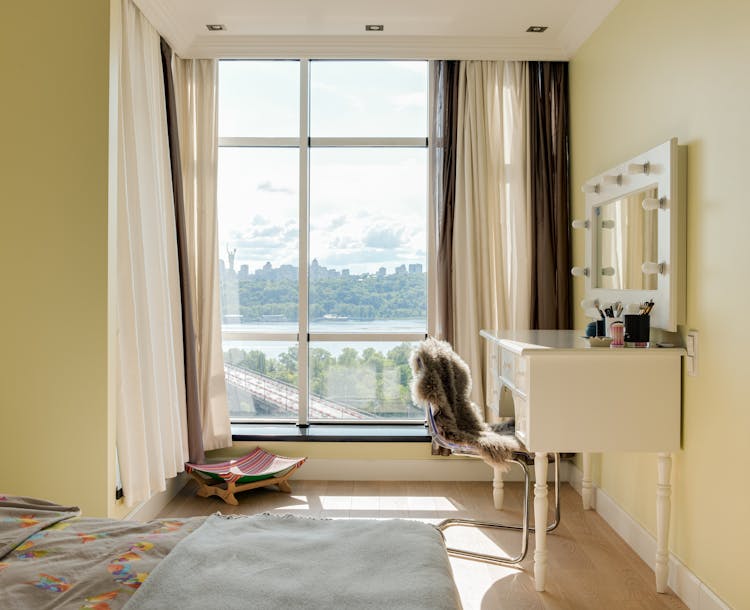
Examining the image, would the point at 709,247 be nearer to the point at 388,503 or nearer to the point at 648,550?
the point at 648,550

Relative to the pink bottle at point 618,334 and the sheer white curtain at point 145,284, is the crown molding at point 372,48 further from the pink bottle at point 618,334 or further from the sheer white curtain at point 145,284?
the pink bottle at point 618,334

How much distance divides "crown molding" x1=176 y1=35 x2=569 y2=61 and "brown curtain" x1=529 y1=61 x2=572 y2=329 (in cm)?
17

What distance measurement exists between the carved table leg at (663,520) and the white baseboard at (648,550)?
0.05 metres

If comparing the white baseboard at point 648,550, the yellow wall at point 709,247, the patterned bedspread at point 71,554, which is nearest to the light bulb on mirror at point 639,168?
the yellow wall at point 709,247

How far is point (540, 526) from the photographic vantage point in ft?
8.99

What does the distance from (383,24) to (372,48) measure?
0.25 metres

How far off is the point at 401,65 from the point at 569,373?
8.48 feet

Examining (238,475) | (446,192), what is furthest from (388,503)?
(446,192)

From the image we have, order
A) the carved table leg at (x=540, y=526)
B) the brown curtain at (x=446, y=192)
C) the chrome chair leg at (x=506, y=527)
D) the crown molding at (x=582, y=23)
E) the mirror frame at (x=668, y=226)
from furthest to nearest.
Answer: the brown curtain at (x=446, y=192) → the crown molding at (x=582, y=23) → the chrome chair leg at (x=506, y=527) → the carved table leg at (x=540, y=526) → the mirror frame at (x=668, y=226)

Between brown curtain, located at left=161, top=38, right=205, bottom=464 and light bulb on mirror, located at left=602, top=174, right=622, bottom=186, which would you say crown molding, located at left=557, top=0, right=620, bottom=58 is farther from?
brown curtain, located at left=161, top=38, right=205, bottom=464

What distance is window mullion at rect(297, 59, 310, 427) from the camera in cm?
435

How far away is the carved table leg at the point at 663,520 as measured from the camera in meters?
2.64

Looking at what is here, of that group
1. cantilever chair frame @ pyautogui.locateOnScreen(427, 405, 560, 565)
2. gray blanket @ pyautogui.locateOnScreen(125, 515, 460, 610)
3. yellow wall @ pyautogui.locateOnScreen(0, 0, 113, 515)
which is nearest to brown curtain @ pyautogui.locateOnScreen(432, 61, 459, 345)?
cantilever chair frame @ pyautogui.locateOnScreen(427, 405, 560, 565)

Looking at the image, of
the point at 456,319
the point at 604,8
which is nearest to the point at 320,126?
the point at 456,319
